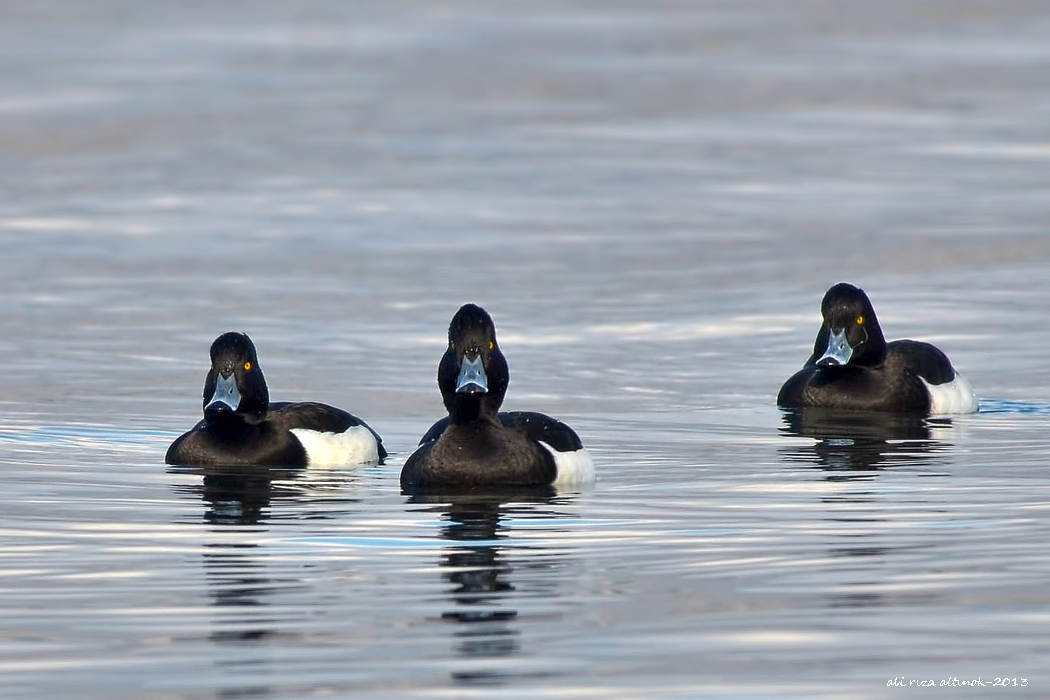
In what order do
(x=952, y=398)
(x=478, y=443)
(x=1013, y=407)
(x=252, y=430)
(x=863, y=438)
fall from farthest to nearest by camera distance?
(x=1013, y=407) < (x=952, y=398) < (x=863, y=438) < (x=252, y=430) < (x=478, y=443)

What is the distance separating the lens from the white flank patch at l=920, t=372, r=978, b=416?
617 inches

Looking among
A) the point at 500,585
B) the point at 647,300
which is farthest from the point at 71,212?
the point at 500,585

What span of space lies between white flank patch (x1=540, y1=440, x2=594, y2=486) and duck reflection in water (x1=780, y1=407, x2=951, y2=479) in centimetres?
139

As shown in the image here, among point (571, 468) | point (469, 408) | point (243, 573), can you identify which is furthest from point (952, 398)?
point (243, 573)

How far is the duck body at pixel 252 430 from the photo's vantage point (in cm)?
1298

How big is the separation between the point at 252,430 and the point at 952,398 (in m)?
5.23

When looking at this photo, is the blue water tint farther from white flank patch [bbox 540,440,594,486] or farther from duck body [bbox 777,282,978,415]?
white flank patch [bbox 540,440,594,486]

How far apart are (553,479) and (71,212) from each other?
16070 millimetres

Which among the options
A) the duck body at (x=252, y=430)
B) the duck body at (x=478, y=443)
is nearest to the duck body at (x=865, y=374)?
the duck body at (x=252, y=430)

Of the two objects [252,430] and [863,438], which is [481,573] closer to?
[252,430]

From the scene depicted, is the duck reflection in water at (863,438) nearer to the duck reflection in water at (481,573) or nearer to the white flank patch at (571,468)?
the white flank patch at (571,468)

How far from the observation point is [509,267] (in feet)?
75.4

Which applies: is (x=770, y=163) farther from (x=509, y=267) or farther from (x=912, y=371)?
(x=912, y=371)

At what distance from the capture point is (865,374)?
1634 cm
